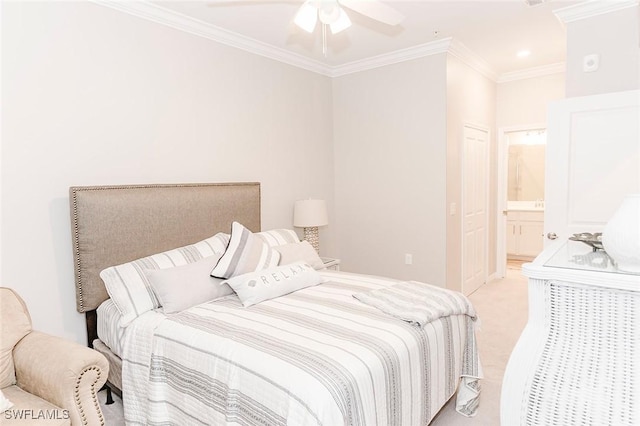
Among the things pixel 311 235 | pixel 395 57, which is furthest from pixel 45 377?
pixel 395 57

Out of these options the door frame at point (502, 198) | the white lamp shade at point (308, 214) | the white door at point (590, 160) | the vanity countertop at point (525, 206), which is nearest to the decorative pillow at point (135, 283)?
the white lamp shade at point (308, 214)

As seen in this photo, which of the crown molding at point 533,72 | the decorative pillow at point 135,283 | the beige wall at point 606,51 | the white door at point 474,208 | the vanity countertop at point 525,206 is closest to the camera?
the decorative pillow at point 135,283

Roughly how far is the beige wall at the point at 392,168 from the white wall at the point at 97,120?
1.10 metres

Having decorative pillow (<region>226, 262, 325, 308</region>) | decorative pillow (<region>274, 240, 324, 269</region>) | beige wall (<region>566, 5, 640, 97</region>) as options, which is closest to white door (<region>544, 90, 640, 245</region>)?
beige wall (<region>566, 5, 640, 97</region>)

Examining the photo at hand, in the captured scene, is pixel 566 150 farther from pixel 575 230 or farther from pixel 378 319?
pixel 378 319

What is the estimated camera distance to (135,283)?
7.82 ft

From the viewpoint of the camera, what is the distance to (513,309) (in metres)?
4.24

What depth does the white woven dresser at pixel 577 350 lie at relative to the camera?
121cm

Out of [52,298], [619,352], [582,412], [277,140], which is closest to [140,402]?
[52,298]

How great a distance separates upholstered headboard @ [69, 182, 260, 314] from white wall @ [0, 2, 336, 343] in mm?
172

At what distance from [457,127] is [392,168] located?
79cm

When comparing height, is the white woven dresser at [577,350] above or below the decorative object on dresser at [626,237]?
below

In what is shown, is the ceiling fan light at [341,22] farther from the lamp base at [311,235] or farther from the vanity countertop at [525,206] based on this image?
the vanity countertop at [525,206]

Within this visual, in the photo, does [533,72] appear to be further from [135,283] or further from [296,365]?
[135,283]
